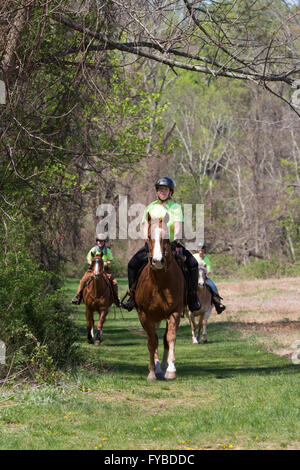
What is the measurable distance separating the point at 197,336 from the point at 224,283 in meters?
24.2

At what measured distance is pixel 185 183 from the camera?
6612cm

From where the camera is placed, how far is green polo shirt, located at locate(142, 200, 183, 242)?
515 inches

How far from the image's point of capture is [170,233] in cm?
1380

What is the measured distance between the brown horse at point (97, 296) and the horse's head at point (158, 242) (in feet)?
26.6

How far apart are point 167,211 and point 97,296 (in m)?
8.59

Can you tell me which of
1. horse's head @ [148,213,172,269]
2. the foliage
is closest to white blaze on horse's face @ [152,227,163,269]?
horse's head @ [148,213,172,269]

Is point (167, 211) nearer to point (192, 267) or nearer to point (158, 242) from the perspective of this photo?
point (158, 242)

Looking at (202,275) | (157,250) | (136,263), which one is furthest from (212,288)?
(157,250)

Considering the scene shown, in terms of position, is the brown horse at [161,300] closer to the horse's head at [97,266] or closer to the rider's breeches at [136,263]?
the rider's breeches at [136,263]

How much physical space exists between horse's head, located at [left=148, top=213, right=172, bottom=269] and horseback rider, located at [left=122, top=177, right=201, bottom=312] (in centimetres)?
18

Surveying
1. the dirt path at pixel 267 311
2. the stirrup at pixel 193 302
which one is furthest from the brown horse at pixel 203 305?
the stirrup at pixel 193 302

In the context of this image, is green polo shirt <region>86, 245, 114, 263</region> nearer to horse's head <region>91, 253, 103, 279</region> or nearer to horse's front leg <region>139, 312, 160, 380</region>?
horse's head <region>91, 253, 103, 279</region>
